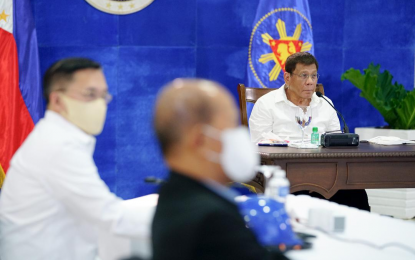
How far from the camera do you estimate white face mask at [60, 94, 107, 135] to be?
1.75 metres

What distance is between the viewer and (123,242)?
5.92 feet

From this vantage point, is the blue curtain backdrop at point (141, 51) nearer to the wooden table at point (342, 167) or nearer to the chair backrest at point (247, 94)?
the chair backrest at point (247, 94)

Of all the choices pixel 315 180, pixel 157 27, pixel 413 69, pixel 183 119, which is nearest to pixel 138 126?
pixel 157 27

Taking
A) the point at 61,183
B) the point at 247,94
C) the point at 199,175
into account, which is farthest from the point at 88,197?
the point at 247,94

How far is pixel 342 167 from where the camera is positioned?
3.38 metres

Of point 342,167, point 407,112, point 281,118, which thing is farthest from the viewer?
point 407,112

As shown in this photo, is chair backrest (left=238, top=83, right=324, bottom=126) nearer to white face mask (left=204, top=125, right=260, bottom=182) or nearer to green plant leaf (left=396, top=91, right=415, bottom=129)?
green plant leaf (left=396, top=91, right=415, bottom=129)

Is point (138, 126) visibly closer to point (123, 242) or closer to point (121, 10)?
point (121, 10)

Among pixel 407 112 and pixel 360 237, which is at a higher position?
pixel 407 112

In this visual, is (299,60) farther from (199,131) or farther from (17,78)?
(199,131)

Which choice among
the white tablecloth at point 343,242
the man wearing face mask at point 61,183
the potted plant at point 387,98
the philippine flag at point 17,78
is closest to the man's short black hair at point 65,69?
the man wearing face mask at point 61,183

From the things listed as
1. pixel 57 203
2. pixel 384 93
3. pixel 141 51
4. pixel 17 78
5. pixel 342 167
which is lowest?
pixel 342 167

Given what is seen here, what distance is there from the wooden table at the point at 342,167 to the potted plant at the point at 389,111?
1.87 m

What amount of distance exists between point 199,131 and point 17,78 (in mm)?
3646
